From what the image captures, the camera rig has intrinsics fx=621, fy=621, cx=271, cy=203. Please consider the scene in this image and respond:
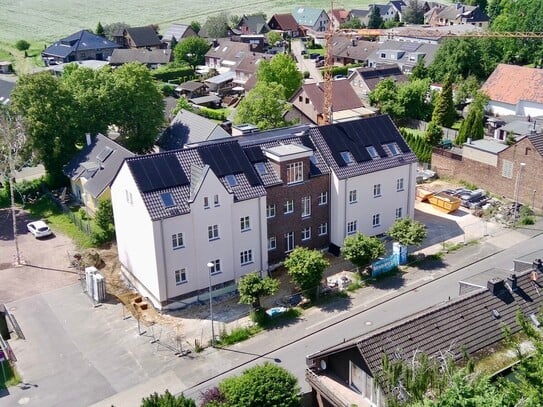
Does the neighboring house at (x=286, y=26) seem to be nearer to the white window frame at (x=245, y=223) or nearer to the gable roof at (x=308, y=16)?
the gable roof at (x=308, y=16)

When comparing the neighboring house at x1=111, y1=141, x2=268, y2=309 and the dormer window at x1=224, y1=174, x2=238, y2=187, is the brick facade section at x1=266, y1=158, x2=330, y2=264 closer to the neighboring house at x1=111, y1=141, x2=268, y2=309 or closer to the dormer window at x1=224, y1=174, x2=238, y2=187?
the neighboring house at x1=111, y1=141, x2=268, y2=309

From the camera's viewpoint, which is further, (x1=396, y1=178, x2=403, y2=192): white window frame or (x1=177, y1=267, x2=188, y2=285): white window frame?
(x1=396, y1=178, x2=403, y2=192): white window frame

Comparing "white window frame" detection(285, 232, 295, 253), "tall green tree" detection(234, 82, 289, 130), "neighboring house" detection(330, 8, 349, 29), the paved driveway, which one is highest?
"neighboring house" detection(330, 8, 349, 29)

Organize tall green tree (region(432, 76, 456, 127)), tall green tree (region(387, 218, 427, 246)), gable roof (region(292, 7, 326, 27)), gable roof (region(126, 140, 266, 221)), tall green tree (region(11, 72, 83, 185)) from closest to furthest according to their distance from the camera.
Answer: gable roof (region(126, 140, 266, 221)) < tall green tree (region(387, 218, 427, 246)) < tall green tree (region(11, 72, 83, 185)) < tall green tree (region(432, 76, 456, 127)) < gable roof (region(292, 7, 326, 27))

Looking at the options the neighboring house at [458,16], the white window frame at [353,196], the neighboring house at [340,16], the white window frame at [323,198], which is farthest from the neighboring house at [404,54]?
the white window frame at [323,198]

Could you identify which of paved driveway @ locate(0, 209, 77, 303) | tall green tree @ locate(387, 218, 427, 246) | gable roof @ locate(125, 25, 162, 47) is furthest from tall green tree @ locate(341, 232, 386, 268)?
gable roof @ locate(125, 25, 162, 47)

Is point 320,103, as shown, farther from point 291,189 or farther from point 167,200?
point 167,200
